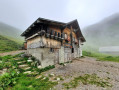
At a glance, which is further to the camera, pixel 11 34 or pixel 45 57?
pixel 11 34

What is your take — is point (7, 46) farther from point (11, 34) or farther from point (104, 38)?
point (104, 38)

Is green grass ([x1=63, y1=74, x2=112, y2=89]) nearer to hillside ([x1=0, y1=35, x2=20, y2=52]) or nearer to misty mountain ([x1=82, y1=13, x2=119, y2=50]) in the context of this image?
hillside ([x1=0, y1=35, x2=20, y2=52])

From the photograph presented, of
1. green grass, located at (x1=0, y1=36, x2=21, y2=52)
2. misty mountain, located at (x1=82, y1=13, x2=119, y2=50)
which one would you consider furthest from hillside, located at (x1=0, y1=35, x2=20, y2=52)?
misty mountain, located at (x1=82, y1=13, x2=119, y2=50)

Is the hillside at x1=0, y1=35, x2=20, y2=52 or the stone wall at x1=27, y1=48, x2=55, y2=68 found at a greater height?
the hillside at x1=0, y1=35, x2=20, y2=52

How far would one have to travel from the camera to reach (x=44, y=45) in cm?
823

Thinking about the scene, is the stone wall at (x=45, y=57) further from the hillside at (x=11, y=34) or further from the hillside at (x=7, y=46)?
the hillside at (x=11, y=34)

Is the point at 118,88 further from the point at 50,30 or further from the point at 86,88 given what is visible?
the point at 50,30

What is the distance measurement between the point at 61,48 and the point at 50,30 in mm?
4149

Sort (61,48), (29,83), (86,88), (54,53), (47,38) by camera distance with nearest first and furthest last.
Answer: (86,88) < (29,83) < (47,38) < (54,53) < (61,48)

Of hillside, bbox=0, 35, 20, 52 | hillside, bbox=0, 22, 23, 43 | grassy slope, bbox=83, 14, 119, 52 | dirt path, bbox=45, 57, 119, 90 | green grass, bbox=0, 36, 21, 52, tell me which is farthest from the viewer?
grassy slope, bbox=83, 14, 119, 52

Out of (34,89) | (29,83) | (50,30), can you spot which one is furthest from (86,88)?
(50,30)

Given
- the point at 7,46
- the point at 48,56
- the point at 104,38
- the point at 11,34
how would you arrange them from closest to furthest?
the point at 48,56
the point at 7,46
the point at 11,34
the point at 104,38

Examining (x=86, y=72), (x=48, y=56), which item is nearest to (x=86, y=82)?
(x=86, y=72)

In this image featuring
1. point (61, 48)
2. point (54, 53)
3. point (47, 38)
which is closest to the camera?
point (47, 38)
